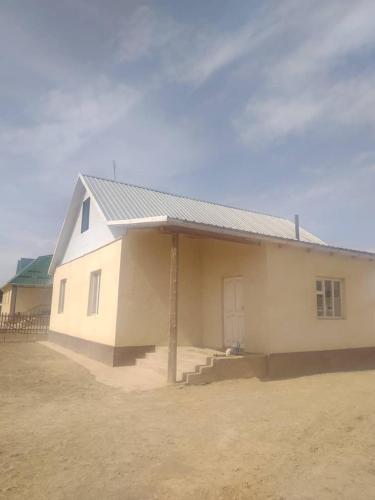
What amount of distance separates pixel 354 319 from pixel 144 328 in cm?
650

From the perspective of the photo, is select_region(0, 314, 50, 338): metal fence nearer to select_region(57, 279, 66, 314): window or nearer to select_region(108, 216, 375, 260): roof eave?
select_region(57, 279, 66, 314): window

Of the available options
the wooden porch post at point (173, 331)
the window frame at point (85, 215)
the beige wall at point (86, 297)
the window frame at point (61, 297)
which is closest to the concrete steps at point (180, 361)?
the wooden porch post at point (173, 331)

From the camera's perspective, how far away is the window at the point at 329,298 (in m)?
10.8

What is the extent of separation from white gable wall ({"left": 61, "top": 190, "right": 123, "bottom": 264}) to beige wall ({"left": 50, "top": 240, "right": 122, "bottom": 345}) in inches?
10.5

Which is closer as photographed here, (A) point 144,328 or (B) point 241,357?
(B) point 241,357

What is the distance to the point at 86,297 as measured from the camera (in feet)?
41.3

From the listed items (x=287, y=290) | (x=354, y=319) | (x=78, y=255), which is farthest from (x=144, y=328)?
(x=354, y=319)

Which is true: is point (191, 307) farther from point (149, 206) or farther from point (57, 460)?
point (57, 460)

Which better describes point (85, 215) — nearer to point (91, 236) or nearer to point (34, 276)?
point (91, 236)

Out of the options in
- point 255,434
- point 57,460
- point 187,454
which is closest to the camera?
point 57,460

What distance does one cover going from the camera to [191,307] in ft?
37.4

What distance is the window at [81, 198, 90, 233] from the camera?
13.8 meters

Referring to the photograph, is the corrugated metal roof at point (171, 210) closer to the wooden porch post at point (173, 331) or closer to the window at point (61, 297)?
the wooden porch post at point (173, 331)

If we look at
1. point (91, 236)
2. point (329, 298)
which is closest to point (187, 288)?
point (91, 236)
